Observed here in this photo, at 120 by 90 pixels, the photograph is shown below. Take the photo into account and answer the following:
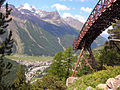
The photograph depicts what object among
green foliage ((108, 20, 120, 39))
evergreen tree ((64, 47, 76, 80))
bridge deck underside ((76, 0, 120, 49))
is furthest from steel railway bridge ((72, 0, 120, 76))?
green foliage ((108, 20, 120, 39))

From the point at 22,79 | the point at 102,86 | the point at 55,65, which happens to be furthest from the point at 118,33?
the point at 22,79

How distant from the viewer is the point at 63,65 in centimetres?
3027

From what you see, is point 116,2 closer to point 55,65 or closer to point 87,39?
point 87,39

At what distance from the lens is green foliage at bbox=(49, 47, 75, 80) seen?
96.8 ft

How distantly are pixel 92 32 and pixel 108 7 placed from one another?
631 cm

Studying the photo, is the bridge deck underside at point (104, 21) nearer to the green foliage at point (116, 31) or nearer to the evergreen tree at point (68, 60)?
the evergreen tree at point (68, 60)

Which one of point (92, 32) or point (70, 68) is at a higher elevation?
point (92, 32)

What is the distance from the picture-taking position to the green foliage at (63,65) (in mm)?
29516

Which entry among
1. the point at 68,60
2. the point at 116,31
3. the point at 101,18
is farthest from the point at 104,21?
the point at 116,31

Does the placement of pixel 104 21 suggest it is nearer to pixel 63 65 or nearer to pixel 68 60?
pixel 68 60

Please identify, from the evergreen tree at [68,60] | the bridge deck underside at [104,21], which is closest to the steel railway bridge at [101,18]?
the bridge deck underside at [104,21]

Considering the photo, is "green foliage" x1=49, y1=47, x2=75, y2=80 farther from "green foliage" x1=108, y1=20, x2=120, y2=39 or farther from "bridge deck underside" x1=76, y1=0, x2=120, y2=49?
"green foliage" x1=108, y1=20, x2=120, y2=39

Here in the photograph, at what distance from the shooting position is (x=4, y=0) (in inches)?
366

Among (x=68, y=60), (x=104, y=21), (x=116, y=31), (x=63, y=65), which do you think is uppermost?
(x=104, y=21)
